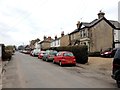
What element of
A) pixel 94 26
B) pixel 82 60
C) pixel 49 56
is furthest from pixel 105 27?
pixel 82 60

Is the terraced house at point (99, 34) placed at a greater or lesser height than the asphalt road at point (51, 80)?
greater

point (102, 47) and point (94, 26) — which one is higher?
point (94, 26)

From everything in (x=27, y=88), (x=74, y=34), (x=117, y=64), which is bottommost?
(x=27, y=88)

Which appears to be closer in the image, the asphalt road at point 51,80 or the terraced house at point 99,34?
the asphalt road at point 51,80

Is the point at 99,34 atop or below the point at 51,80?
atop

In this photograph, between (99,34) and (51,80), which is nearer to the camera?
(51,80)

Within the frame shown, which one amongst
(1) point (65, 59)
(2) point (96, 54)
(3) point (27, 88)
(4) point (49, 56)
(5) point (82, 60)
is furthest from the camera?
(2) point (96, 54)

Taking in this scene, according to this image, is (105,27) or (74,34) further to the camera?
(74,34)

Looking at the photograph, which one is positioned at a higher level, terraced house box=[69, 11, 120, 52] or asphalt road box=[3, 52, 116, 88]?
terraced house box=[69, 11, 120, 52]

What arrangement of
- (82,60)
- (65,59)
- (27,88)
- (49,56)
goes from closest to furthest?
(27,88) < (65,59) < (82,60) < (49,56)

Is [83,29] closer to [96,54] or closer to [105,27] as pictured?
[105,27]

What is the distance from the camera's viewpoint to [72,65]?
2736 cm

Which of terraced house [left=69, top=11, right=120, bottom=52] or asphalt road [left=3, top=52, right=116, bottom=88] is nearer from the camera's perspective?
asphalt road [left=3, top=52, right=116, bottom=88]

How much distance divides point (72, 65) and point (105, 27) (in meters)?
25.0
